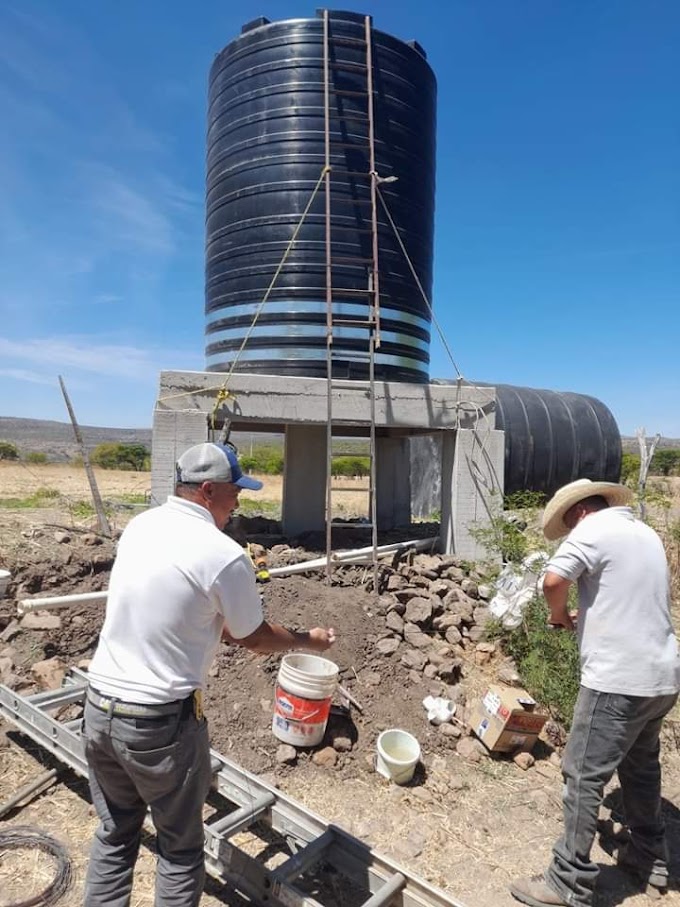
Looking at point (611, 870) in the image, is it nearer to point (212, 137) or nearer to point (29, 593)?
point (29, 593)

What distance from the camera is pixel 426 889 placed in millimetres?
2748

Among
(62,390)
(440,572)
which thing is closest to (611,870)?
(440,572)

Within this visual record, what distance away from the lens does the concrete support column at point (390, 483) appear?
9461 millimetres

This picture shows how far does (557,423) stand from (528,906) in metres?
12.5

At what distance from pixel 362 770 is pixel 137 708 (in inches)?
99.1

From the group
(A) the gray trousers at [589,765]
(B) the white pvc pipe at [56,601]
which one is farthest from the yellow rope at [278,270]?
(A) the gray trousers at [589,765]

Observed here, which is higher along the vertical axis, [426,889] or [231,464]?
[231,464]

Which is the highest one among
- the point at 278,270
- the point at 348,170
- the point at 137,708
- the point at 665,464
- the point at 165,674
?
the point at 348,170

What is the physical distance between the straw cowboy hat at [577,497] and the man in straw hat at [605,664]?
0.50 ft

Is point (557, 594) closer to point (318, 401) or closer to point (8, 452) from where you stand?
point (318, 401)

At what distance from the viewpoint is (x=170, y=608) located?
7.43 ft

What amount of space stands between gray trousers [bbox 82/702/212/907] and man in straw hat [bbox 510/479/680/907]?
5.76 ft

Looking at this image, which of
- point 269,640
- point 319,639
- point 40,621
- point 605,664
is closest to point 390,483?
point 40,621

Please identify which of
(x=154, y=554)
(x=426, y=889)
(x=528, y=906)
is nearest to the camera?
(x=154, y=554)
